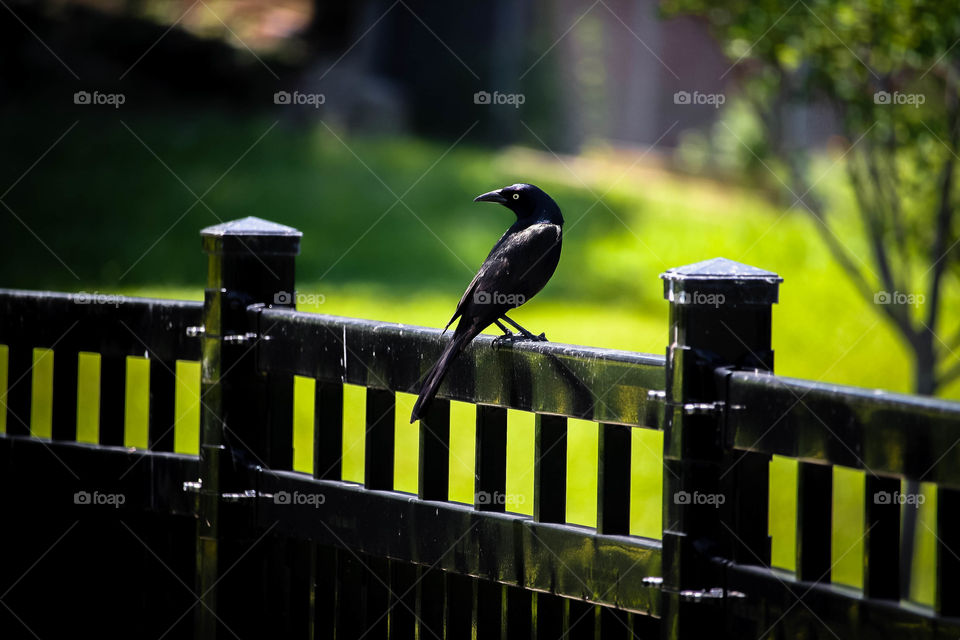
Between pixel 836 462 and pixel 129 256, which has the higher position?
pixel 129 256

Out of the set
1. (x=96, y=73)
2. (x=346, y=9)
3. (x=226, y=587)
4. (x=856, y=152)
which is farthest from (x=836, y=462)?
(x=346, y=9)

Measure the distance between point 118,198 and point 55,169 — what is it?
1.31m

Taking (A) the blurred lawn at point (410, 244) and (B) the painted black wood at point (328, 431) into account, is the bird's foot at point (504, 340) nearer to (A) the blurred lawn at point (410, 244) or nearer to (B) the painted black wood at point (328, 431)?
(B) the painted black wood at point (328, 431)

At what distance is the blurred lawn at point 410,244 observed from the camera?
8352 millimetres

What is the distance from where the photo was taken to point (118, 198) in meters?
13.6

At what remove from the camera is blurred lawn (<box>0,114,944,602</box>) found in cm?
835

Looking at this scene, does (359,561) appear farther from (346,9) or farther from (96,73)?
(346,9)
